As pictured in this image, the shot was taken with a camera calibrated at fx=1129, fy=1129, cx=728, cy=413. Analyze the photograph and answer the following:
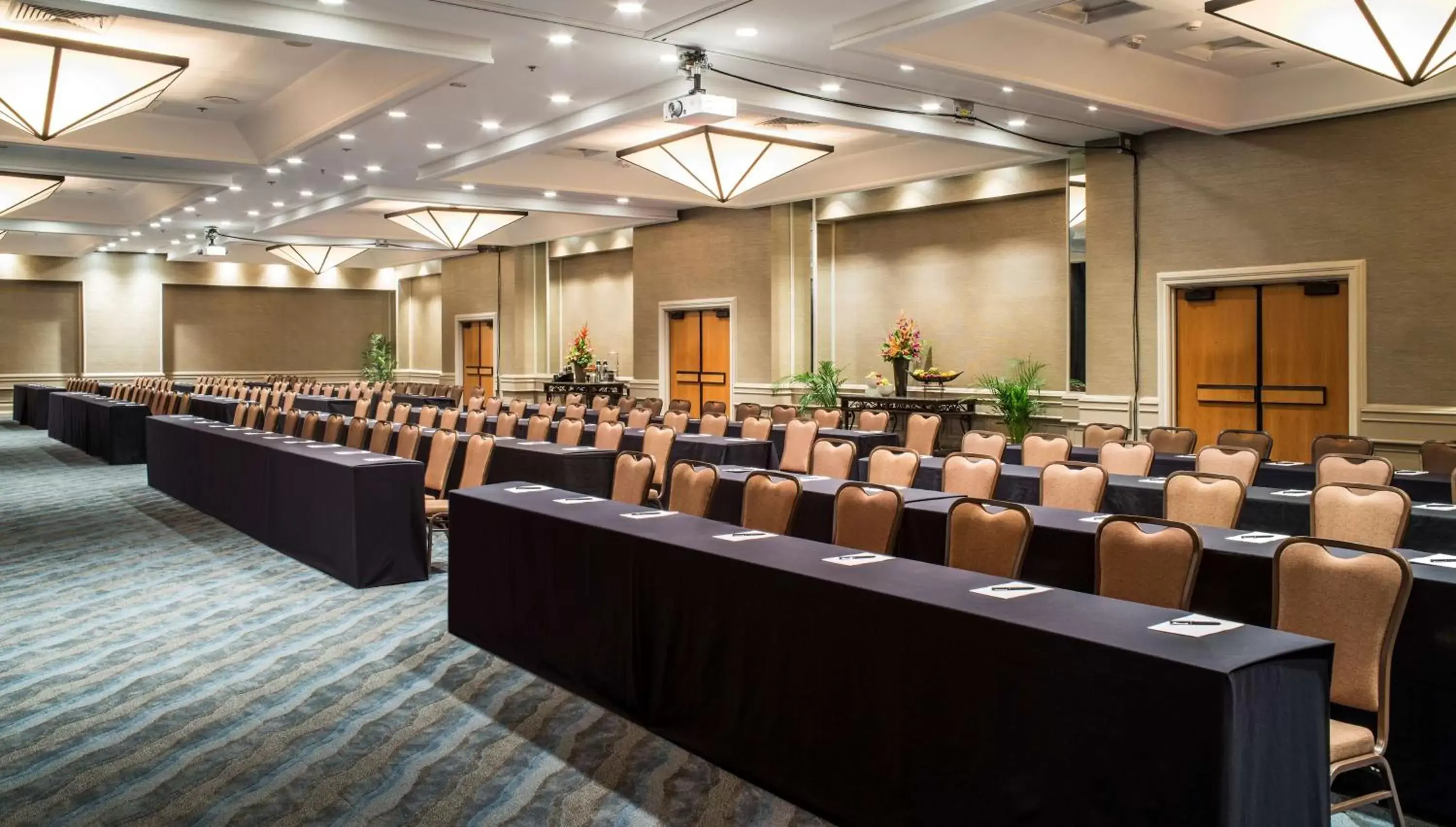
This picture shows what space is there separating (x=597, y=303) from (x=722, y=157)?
9176mm

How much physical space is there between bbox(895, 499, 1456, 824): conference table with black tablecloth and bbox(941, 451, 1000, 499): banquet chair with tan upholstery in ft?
5.71

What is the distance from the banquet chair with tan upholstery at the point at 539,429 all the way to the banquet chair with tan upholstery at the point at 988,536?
675 cm

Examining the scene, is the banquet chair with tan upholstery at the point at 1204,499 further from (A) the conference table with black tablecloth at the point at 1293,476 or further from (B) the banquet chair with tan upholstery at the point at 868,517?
(B) the banquet chair with tan upholstery at the point at 868,517

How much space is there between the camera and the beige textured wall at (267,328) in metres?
27.7

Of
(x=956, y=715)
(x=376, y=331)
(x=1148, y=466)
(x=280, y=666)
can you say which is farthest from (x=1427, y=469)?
(x=376, y=331)

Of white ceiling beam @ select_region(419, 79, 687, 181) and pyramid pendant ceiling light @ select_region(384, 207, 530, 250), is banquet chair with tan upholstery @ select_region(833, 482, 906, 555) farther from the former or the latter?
pyramid pendant ceiling light @ select_region(384, 207, 530, 250)

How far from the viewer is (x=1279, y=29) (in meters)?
7.48

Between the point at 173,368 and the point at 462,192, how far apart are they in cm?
→ 1517

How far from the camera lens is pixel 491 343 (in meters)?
23.5

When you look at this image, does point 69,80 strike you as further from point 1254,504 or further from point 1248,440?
point 1248,440

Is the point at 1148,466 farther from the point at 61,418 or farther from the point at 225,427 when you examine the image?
the point at 61,418

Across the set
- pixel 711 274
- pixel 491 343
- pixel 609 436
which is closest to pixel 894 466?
pixel 609 436

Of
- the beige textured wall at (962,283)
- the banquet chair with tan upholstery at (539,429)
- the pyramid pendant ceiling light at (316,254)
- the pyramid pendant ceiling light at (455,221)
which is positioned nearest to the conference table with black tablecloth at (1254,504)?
the banquet chair with tan upholstery at (539,429)

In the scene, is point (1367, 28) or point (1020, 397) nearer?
point (1367, 28)
